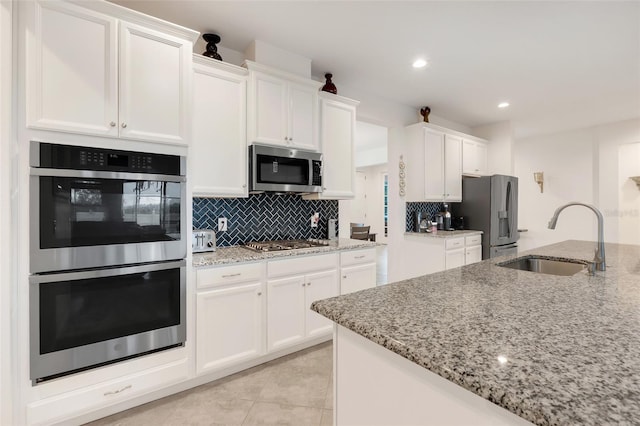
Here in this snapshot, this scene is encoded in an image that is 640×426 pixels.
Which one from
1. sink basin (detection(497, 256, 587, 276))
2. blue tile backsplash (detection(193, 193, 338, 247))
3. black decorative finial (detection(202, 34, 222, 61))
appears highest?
black decorative finial (detection(202, 34, 222, 61))

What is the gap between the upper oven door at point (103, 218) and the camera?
1546mm

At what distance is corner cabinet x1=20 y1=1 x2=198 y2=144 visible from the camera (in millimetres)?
1552

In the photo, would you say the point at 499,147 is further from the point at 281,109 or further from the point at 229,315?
the point at 229,315

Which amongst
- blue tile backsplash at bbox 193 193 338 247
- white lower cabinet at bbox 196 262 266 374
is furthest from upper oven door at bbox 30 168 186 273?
blue tile backsplash at bbox 193 193 338 247

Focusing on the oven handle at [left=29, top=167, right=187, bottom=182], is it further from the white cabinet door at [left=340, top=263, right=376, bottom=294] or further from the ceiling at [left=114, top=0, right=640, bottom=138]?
the white cabinet door at [left=340, top=263, right=376, bottom=294]

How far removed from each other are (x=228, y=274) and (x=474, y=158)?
421 centimetres

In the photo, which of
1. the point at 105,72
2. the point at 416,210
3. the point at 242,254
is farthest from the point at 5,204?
the point at 416,210

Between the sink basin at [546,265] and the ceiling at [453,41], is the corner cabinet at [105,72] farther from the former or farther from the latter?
the sink basin at [546,265]

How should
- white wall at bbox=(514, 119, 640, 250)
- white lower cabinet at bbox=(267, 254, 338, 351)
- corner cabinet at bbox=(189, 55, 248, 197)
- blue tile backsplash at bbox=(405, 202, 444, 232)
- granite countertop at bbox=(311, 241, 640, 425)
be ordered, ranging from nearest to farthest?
granite countertop at bbox=(311, 241, 640, 425)
corner cabinet at bbox=(189, 55, 248, 197)
white lower cabinet at bbox=(267, 254, 338, 351)
blue tile backsplash at bbox=(405, 202, 444, 232)
white wall at bbox=(514, 119, 640, 250)

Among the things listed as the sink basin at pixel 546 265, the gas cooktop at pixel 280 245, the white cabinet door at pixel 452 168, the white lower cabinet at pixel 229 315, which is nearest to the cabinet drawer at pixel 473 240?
the white cabinet door at pixel 452 168

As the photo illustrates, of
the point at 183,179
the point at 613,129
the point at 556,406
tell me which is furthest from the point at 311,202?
the point at 613,129

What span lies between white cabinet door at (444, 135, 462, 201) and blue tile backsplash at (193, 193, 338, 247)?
75.4 inches

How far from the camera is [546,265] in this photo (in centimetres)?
202

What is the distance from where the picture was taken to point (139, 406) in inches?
74.7
